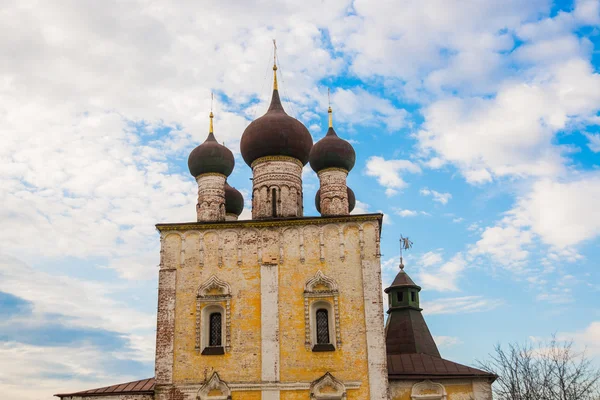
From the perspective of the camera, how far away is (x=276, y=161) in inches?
825

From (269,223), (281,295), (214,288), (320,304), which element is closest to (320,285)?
(320,304)

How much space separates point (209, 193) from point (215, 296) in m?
3.63

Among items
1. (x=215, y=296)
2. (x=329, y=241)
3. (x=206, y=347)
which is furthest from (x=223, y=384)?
(x=329, y=241)

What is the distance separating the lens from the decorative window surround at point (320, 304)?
1758 cm

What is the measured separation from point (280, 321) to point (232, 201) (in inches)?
298

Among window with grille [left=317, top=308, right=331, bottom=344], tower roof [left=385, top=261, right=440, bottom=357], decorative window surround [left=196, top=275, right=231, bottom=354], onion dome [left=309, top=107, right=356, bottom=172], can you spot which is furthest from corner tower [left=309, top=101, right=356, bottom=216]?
decorative window surround [left=196, top=275, right=231, bottom=354]

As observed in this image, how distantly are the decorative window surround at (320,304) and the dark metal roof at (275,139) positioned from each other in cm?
468

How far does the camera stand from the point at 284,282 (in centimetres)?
1817

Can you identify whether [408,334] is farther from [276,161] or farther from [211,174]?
[211,174]

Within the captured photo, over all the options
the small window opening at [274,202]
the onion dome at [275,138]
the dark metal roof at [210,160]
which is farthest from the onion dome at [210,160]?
the small window opening at [274,202]

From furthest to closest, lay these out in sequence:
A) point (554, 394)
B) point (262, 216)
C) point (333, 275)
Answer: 1. point (262, 216)
2. point (333, 275)
3. point (554, 394)

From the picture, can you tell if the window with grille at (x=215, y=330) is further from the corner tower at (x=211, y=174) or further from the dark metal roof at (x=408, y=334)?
the dark metal roof at (x=408, y=334)

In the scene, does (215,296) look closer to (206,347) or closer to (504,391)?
(206,347)

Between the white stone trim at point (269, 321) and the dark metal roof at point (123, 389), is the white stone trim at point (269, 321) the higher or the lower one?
the higher one
